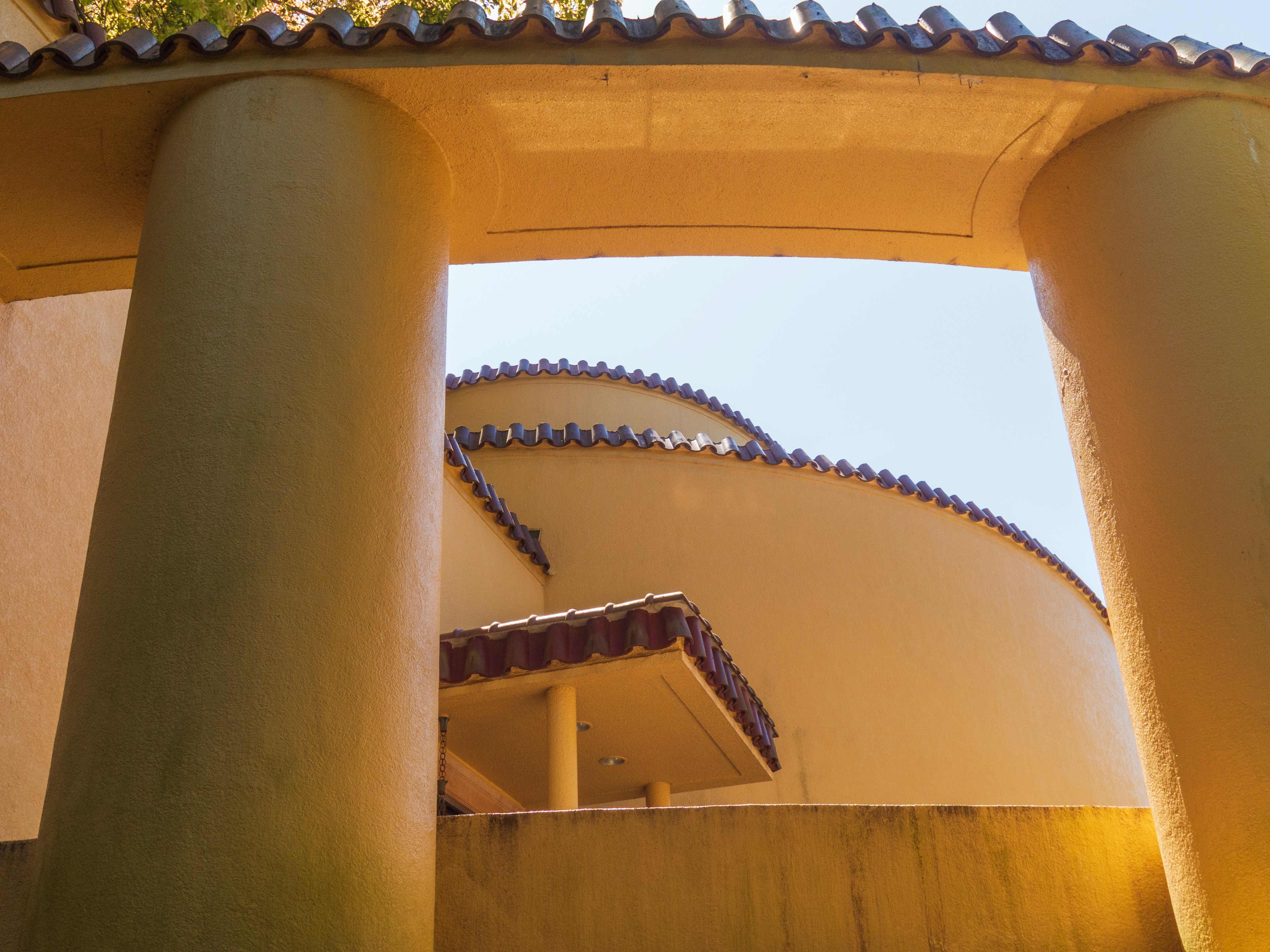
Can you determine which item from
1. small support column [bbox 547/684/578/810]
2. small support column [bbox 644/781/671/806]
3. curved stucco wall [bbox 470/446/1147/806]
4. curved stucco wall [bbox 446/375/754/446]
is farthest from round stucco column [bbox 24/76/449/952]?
curved stucco wall [bbox 446/375/754/446]

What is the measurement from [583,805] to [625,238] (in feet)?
17.6

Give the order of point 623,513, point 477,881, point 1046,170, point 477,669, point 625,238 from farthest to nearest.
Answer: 1. point 623,513
2. point 477,669
3. point 625,238
4. point 1046,170
5. point 477,881

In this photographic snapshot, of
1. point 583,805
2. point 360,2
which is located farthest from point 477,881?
point 360,2

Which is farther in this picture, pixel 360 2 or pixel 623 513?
pixel 623 513

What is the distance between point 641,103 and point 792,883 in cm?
277

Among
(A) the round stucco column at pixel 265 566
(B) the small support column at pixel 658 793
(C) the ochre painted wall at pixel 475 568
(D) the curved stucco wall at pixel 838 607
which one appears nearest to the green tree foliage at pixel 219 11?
(C) the ochre painted wall at pixel 475 568

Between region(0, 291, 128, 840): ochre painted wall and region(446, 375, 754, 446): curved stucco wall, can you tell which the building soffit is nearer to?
region(0, 291, 128, 840): ochre painted wall

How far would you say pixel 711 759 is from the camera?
26.3ft

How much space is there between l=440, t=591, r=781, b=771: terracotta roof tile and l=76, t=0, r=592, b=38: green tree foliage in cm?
398

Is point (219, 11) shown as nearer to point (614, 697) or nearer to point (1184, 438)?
point (614, 697)

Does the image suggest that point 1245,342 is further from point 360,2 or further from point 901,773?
point 360,2

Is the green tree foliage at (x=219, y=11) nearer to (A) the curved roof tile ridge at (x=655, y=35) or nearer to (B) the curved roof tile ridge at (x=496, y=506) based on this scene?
(B) the curved roof tile ridge at (x=496, y=506)

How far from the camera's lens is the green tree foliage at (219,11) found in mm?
8391

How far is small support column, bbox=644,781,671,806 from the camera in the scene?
8406mm
